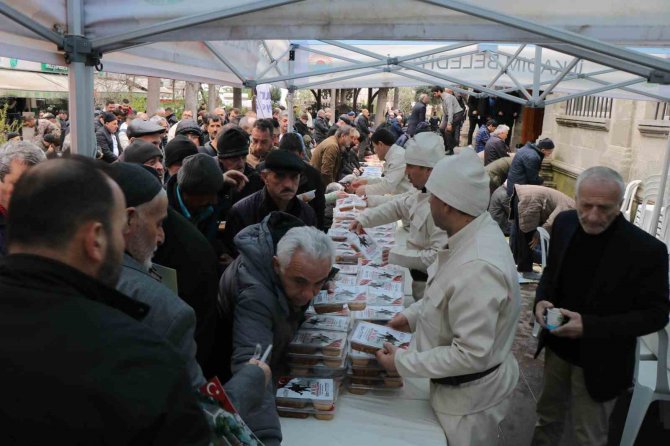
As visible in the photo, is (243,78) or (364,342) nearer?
(364,342)

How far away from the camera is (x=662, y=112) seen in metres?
9.70

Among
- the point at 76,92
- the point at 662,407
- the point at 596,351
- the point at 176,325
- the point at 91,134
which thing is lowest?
the point at 662,407

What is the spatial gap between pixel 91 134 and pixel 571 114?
13221 mm

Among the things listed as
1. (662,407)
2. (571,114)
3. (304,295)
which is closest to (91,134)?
(304,295)

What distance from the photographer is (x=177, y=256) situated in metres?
2.16

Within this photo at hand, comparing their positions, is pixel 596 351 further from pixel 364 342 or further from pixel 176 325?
pixel 176 325

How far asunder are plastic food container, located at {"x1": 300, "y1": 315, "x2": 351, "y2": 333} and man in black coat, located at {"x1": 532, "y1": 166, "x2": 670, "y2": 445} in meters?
0.95

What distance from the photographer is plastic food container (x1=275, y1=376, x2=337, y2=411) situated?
2232 mm

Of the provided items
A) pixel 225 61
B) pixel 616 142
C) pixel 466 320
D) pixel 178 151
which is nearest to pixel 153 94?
pixel 616 142

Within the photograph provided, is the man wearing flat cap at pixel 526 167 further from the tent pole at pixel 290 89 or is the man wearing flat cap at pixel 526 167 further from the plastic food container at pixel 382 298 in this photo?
the plastic food container at pixel 382 298

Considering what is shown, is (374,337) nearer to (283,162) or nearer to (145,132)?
(283,162)

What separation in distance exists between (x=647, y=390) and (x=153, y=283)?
2.64 metres

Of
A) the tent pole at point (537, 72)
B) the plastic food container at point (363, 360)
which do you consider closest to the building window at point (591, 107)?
the tent pole at point (537, 72)

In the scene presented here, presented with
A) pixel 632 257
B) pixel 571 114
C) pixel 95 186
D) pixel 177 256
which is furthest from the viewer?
pixel 571 114
